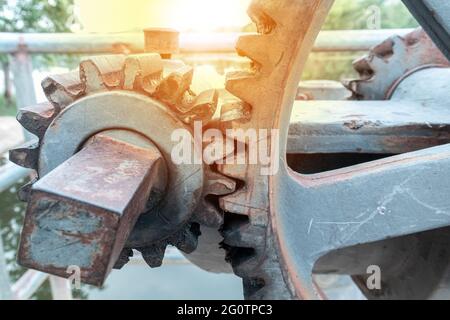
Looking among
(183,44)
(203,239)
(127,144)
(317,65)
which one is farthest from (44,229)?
(317,65)

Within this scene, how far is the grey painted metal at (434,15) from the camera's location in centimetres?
70

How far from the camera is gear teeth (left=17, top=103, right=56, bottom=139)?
659 millimetres

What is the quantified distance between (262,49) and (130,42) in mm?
928

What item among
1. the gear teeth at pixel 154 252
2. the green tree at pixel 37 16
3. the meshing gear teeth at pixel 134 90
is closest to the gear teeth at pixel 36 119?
the meshing gear teeth at pixel 134 90

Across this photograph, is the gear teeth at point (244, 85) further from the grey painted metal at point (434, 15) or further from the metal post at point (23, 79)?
the metal post at point (23, 79)

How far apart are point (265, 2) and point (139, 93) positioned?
0.20 metres

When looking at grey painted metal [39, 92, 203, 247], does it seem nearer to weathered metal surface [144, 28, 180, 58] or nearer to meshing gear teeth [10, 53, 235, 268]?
meshing gear teeth [10, 53, 235, 268]

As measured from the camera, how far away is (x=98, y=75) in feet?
2.06

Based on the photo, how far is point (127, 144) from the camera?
0.63 meters

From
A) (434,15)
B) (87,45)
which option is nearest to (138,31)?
(87,45)

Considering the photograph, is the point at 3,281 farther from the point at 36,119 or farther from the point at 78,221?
the point at 78,221

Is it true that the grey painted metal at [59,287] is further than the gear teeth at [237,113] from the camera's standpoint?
Yes

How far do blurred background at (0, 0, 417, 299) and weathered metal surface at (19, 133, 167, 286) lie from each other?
0.28m

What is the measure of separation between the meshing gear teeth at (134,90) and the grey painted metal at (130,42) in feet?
2.64
